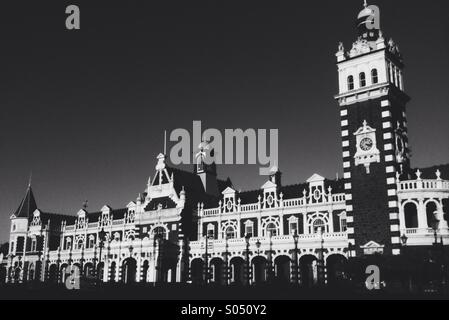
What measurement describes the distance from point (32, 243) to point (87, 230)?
40.8 feet

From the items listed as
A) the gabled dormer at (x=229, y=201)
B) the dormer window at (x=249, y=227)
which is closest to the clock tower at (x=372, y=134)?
the dormer window at (x=249, y=227)

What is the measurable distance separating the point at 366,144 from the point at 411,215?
7709 mm

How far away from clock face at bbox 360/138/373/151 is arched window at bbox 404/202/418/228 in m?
6.23

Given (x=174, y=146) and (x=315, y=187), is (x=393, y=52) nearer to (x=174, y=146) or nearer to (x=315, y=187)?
(x=315, y=187)

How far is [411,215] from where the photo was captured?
43.2 m

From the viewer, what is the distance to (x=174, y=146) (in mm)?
39969

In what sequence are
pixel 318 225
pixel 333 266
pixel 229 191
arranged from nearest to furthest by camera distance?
1. pixel 333 266
2. pixel 318 225
3. pixel 229 191

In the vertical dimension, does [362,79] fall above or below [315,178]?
above

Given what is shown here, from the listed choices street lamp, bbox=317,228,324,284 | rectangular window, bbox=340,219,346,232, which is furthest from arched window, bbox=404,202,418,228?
street lamp, bbox=317,228,324,284

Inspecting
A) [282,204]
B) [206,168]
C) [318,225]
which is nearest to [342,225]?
[318,225]

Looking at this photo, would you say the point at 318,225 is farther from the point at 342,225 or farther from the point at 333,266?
the point at 333,266
